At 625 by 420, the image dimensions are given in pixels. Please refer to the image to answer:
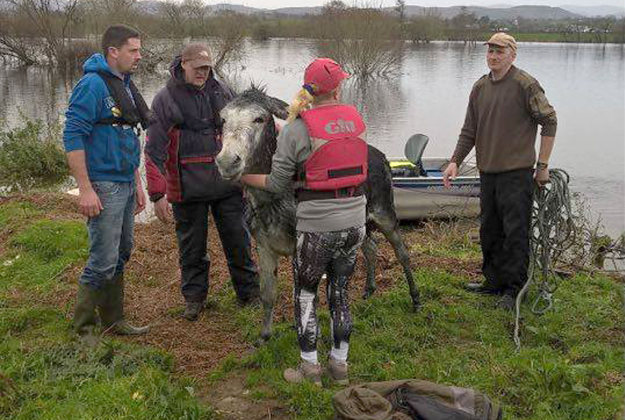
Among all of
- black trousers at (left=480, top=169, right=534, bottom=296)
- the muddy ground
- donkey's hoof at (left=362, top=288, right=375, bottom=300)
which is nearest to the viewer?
A: the muddy ground

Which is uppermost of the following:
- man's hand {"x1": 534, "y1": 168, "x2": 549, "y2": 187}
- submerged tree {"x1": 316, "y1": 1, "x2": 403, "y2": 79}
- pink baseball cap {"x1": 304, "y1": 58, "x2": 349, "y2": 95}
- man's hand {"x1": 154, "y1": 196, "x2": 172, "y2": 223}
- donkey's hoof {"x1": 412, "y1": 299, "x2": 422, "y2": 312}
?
submerged tree {"x1": 316, "y1": 1, "x2": 403, "y2": 79}

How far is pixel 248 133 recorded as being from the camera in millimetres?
4074

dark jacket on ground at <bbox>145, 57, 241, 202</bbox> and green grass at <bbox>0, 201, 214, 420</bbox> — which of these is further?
dark jacket on ground at <bbox>145, 57, 241, 202</bbox>

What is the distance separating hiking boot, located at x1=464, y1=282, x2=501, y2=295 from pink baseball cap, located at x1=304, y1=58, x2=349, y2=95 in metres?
3.24

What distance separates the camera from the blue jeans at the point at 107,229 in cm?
431

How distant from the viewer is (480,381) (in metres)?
4.12

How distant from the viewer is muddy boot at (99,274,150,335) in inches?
187

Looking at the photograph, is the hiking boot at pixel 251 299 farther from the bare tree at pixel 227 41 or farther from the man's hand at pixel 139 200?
the bare tree at pixel 227 41

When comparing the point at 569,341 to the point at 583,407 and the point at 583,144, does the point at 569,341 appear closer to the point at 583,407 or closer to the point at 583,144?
the point at 583,407

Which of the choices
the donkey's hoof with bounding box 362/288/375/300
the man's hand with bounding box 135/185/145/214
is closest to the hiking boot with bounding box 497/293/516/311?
the donkey's hoof with bounding box 362/288/375/300

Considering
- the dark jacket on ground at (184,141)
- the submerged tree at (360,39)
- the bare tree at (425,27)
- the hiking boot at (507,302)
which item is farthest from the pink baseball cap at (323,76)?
→ the bare tree at (425,27)

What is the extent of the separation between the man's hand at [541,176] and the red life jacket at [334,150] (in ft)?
7.92

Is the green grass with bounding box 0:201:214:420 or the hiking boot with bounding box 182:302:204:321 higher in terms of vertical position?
the green grass with bounding box 0:201:214:420

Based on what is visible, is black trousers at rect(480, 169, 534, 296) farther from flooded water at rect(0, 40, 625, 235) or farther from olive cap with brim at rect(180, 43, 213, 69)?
flooded water at rect(0, 40, 625, 235)
